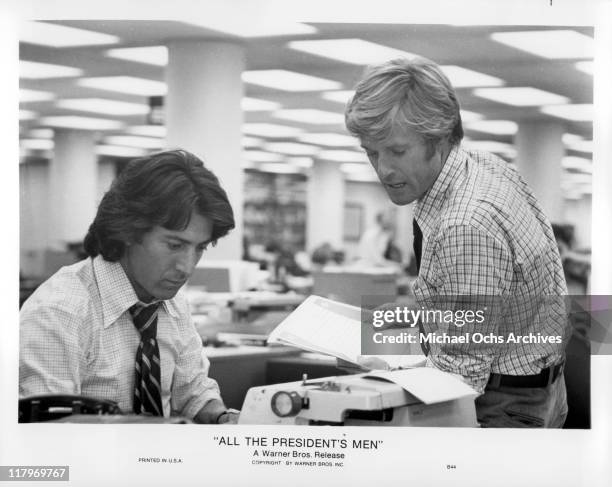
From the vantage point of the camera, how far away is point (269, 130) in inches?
126

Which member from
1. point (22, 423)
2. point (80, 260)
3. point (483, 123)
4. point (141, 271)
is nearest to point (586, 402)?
point (483, 123)

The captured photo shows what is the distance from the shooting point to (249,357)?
2781 mm

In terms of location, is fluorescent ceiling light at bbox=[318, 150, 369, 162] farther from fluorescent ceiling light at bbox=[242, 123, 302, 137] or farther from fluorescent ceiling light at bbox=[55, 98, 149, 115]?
fluorescent ceiling light at bbox=[55, 98, 149, 115]

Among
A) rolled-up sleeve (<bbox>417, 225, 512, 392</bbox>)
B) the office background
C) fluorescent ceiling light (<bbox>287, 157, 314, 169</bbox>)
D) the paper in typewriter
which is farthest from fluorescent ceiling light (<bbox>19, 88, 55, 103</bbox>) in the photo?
fluorescent ceiling light (<bbox>287, 157, 314, 169</bbox>)

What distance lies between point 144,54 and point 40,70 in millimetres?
337

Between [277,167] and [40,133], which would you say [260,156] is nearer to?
[277,167]

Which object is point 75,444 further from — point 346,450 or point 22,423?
point 346,450

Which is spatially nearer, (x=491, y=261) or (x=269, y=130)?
(x=491, y=261)

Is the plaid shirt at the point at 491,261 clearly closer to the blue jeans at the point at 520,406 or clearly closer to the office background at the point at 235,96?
the blue jeans at the point at 520,406

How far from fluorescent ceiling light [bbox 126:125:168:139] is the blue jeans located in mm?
1379

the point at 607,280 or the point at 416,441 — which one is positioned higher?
the point at 607,280

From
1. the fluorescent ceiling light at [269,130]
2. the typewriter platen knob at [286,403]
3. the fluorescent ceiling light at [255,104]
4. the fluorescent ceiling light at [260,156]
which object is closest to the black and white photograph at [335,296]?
the typewriter platen knob at [286,403]

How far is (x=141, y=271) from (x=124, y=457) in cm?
64

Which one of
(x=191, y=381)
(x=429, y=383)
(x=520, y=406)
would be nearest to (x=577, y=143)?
(x=520, y=406)
